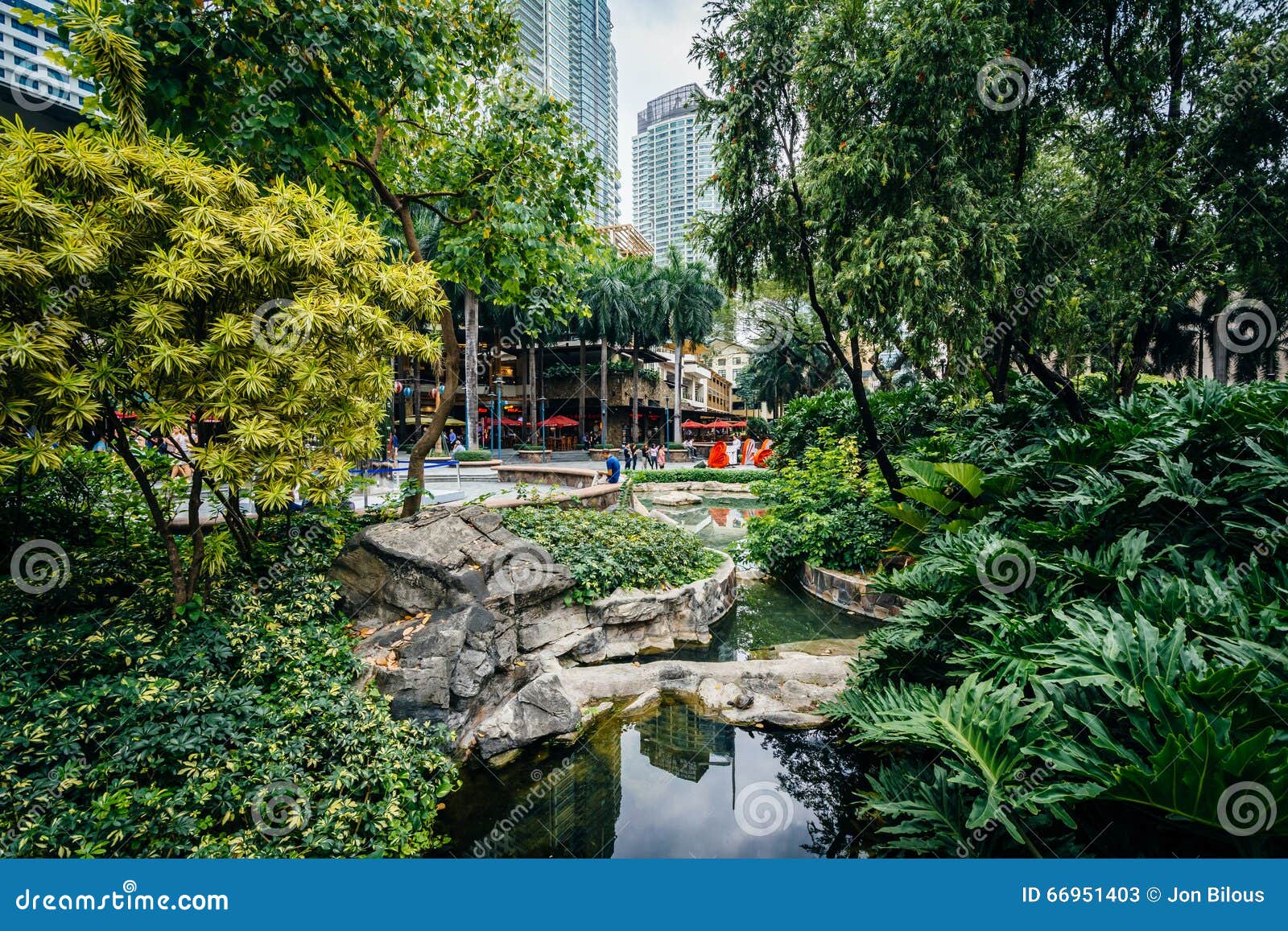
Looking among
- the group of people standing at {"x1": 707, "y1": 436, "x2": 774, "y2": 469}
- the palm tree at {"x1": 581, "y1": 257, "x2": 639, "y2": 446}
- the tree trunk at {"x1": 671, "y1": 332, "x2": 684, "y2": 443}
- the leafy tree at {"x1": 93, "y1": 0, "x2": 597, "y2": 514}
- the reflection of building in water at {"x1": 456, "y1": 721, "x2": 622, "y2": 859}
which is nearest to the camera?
the reflection of building in water at {"x1": 456, "y1": 721, "x2": 622, "y2": 859}

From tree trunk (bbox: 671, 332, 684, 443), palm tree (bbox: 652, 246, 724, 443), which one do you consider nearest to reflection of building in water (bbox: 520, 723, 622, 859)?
palm tree (bbox: 652, 246, 724, 443)

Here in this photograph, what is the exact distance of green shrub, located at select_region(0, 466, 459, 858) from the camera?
306cm

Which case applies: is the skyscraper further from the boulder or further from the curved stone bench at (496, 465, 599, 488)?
the boulder

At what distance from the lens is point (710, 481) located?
21.6 m

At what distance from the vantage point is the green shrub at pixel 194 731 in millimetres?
3061

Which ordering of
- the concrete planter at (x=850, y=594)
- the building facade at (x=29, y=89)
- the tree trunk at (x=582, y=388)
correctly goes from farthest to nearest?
the tree trunk at (x=582, y=388) → the concrete planter at (x=850, y=594) → the building facade at (x=29, y=89)

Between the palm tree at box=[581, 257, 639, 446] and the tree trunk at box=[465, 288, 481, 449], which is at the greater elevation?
the palm tree at box=[581, 257, 639, 446]

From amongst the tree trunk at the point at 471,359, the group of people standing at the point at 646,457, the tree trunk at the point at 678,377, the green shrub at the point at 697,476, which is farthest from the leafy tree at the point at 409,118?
the tree trunk at the point at 678,377

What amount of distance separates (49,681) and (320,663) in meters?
1.51

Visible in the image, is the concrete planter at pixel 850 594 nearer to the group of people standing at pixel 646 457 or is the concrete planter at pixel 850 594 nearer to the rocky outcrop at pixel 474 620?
the rocky outcrop at pixel 474 620

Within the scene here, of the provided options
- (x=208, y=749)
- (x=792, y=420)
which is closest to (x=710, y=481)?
(x=792, y=420)

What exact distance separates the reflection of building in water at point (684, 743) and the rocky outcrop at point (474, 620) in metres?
0.74

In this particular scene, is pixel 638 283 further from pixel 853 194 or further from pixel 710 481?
pixel 853 194

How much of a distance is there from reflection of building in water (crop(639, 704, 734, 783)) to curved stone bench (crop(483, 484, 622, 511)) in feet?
11.7
